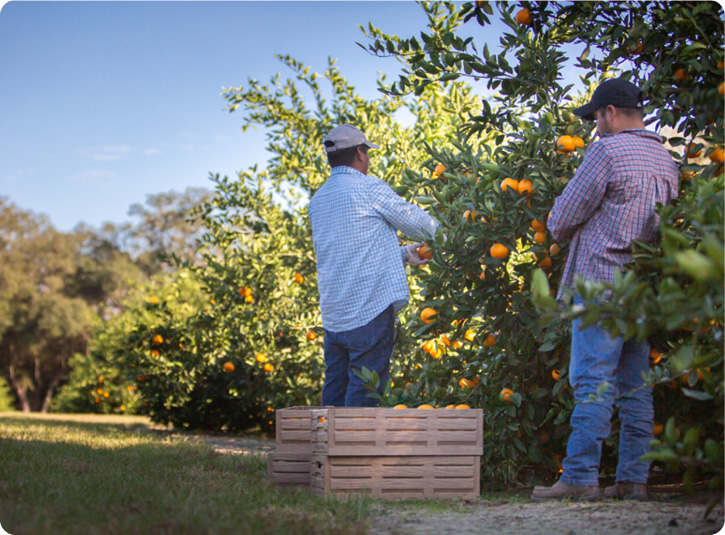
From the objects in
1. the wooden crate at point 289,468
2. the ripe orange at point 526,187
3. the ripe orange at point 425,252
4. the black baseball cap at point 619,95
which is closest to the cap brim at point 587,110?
the black baseball cap at point 619,95

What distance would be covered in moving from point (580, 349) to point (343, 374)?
1.26 m

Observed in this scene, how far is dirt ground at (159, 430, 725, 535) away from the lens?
Result: 2.23 m

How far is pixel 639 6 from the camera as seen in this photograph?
3.16 m

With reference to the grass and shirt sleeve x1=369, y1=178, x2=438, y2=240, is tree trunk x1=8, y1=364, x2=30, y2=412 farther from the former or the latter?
shirt sleeve x1=369, y1=178, x2=438, y2=240

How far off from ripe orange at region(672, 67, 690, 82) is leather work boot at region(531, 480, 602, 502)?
1.83m

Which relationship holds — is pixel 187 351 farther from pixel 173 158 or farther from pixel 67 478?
pixel 173 158

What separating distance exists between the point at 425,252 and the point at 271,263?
3.47 meters

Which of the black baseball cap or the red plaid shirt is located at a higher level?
the black baseball cap

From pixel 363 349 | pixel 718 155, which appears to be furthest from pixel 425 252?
pixel 718 155

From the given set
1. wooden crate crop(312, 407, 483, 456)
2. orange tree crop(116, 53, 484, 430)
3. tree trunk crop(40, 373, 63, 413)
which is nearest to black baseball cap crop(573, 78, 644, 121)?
wooden crate crop(312, 407, 483, 456)

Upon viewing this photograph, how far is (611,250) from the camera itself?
273 cm

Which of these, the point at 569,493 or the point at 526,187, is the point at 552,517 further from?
the point at 526,187

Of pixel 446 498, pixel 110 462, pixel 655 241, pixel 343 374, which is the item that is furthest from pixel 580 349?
pixel 110 462

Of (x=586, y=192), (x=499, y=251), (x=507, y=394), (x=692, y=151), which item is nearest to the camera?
(x=586, y=192)
